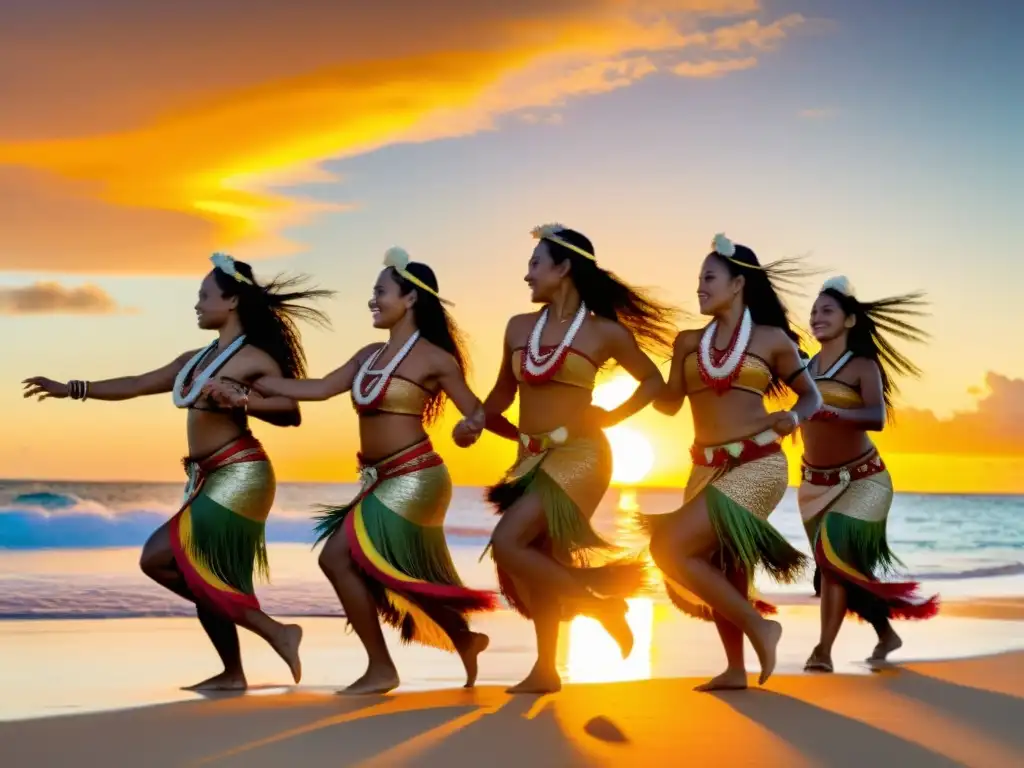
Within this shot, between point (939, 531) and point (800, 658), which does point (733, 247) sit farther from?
point (939, 531)

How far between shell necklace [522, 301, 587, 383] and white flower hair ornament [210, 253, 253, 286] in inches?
51.8

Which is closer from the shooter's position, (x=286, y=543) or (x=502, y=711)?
(x=502, y=711)

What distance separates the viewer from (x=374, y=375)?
6648 millimetres

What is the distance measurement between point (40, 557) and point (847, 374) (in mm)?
10775

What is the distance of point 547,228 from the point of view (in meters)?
6.78

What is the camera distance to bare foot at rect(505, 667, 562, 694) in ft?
21.0

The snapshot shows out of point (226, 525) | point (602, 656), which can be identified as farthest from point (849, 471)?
point (226, 525)

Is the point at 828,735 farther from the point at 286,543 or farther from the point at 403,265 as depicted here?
the point at 286,543

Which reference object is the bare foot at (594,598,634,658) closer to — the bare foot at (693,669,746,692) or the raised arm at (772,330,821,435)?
the bare foot at (693,669,746,692)

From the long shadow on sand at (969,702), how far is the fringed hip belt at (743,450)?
122 centimetres

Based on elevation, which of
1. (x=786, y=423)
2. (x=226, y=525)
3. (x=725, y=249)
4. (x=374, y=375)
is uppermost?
(x=725, y=249)

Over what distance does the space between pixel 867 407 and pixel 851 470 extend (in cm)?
36

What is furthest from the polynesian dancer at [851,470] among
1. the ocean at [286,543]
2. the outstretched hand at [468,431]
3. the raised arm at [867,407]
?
the outstretched hand at [468,431]

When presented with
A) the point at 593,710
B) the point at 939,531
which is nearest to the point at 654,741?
the point at 593,710
